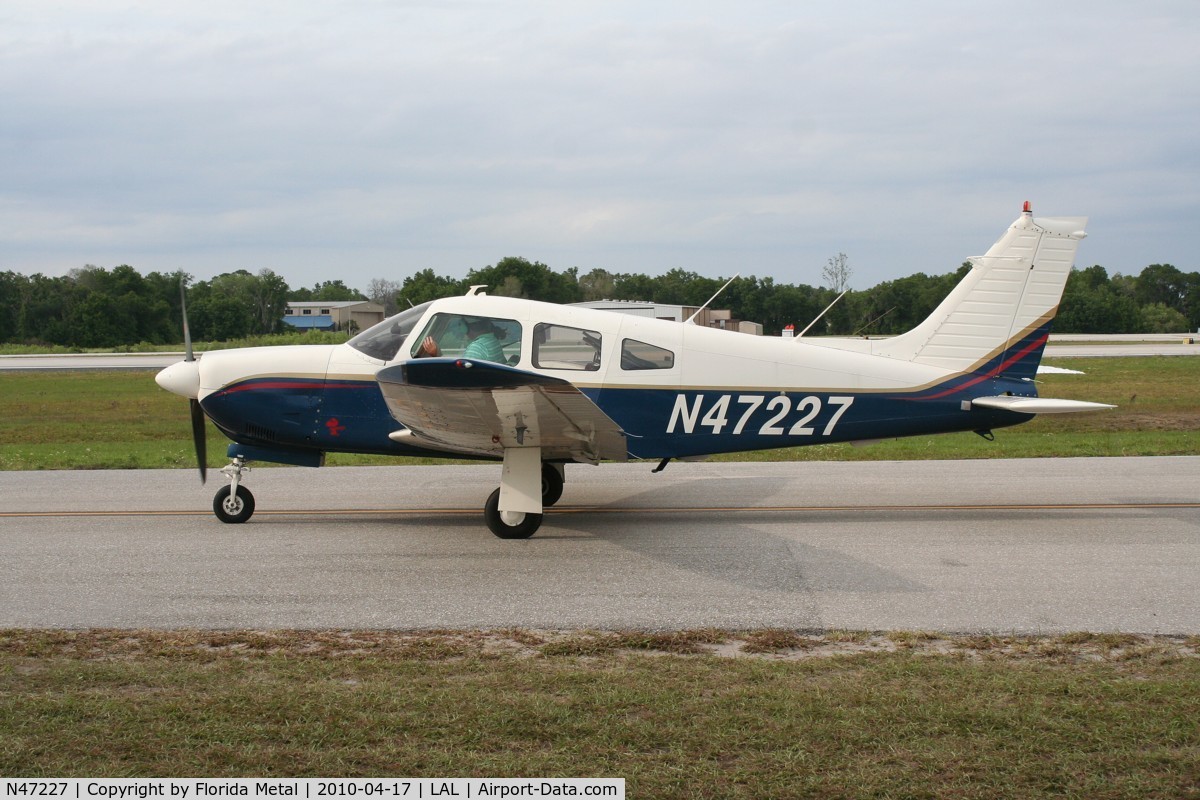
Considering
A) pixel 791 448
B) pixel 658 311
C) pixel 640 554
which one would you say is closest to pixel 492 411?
pixel 640 554

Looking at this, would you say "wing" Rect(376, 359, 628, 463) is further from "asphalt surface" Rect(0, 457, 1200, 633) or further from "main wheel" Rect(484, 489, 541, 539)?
"asphalt surface" Rect(0, 457, 1200, 633)

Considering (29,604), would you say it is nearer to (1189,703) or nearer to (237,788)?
(237,788)

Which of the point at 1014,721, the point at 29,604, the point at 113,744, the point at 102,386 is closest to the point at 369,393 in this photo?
the point at 29,604

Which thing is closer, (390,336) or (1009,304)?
(390,336)

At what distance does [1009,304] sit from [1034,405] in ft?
3.41

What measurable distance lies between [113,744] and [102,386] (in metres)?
32.8

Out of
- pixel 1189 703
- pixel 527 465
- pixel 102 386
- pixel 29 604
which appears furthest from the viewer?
pixel 102 386

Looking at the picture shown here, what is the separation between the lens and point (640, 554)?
27.2 ft

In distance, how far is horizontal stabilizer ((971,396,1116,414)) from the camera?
29.6 ft

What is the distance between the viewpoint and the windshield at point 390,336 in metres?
9.33

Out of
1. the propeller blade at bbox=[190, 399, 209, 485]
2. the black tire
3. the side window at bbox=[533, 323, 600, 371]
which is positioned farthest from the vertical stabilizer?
the propeller blade at bbox=[190, 399, 209, 485]

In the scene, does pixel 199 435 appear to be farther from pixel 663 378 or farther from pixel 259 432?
pixel 663 378

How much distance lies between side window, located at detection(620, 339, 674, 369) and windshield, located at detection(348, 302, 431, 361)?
6.31ft

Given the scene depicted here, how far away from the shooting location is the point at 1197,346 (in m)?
52.5
